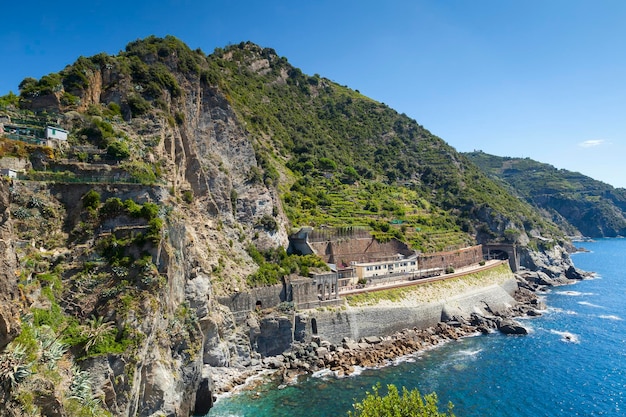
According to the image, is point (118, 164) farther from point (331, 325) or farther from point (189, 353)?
point (331, 325)

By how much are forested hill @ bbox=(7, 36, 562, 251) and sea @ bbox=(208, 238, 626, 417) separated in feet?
89.2

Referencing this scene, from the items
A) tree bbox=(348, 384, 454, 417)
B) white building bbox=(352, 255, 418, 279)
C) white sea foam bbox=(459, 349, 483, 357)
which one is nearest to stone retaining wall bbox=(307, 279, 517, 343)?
white sea foam bbox=(459, 349, 483, 357)

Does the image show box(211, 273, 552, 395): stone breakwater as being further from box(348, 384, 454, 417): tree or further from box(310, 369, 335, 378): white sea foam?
box(348, 384, 454, 417): tree

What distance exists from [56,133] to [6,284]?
2430cm

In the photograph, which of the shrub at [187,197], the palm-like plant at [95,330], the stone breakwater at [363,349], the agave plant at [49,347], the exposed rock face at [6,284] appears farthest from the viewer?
the shrub at [187,197]

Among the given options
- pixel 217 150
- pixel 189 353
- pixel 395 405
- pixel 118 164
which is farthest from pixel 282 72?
pixel 395 405

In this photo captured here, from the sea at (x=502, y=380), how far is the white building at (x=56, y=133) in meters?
28.8

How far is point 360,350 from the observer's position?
1982 inches

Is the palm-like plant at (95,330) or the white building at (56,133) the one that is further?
the white building at (56,133)

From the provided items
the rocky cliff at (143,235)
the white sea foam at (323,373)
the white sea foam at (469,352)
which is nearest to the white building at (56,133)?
the rocky cliff at (143,235)

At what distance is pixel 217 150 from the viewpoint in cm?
6041

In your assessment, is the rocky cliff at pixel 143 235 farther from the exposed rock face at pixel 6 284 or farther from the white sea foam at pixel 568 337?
the white sea foam at pixel 568 337

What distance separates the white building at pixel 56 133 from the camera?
3662cm

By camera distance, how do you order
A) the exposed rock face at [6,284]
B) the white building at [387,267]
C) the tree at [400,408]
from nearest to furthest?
1. the exposed rock face at [6,284]
2. the tree at [400,408]
3. the white building at [387,267]
